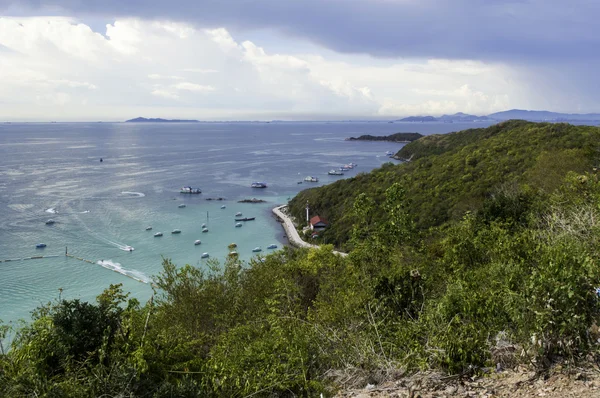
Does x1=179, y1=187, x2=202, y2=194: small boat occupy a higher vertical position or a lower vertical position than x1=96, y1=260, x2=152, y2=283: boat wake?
higher

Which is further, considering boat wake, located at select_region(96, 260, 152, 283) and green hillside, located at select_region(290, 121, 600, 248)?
boat wake, located at select_region(96, 260, 152, 283)

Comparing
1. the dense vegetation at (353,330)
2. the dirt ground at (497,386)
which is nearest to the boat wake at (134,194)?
the dense vegetation at (353,330)

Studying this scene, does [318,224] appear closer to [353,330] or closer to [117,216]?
[117,216]

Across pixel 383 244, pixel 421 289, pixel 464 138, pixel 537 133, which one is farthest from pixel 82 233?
pixel 464 138

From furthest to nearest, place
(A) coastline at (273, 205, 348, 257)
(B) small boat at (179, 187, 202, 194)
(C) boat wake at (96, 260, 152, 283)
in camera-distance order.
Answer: (B) small boat at (179, 187, 202, 194), (A) coastline at (273, 205, 348, 257), (C) boat wake at (96, 260, 152, 283)

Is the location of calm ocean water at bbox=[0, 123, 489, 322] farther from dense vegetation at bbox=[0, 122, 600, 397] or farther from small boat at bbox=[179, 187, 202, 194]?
dense vegetation at bbox=[0, 122, 600, 397]

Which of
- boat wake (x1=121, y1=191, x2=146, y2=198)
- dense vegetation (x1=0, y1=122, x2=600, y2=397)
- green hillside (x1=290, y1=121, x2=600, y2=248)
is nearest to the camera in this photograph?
dense vegetation (x1=0, y1=122, x2=600, y2=397)

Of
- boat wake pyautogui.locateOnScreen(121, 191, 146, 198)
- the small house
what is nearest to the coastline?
the small house

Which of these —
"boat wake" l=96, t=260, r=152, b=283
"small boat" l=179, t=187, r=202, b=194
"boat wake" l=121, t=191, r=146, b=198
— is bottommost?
"boat wake" l=96, t=260, r=152, b=283
